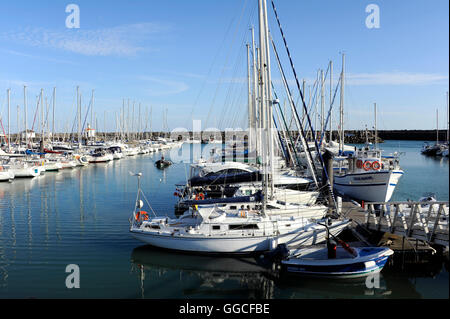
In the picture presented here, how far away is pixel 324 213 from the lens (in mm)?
23000

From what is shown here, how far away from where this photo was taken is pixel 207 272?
17984 millimetres

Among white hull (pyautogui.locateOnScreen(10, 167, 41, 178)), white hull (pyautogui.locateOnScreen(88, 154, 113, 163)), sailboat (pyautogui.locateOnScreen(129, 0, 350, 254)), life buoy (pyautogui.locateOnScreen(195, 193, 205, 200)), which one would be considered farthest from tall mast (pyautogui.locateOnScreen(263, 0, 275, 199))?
white hull (pyautogui.locateOnScreen(88, 154, 113, 163))

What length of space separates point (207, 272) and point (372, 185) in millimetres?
19299

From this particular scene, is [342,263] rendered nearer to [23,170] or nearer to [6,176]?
[6,176]

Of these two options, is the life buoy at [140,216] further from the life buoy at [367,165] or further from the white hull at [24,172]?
the white hull at [24,172]

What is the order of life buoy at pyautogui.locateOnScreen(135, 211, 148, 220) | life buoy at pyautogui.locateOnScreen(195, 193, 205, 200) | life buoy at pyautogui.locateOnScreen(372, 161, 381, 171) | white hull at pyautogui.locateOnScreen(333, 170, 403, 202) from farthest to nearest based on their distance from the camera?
1. life buoy at pyautogui.locateOnScreen(372, 161, 381, 171)
2. white hull at pyautogui.locateOnScreen(333, 170, 403, 202)
3. life buoy at pyautogui.locateOnScreen(195, 193, 205, 200)
4. life buoy at pyautogui.locateOnScreen(135, 211, 148, 220)

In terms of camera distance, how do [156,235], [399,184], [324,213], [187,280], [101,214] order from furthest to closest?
[399,184], [101,214], [324,213], [156,235], [187,280]

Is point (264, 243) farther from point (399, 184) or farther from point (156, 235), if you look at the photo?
point (399, 184)

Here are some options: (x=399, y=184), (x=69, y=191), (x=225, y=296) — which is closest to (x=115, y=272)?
(x=225, y=296)

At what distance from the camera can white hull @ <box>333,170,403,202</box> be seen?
31328mm

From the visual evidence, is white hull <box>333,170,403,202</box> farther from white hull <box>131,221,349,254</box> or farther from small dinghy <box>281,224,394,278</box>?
small dinghy <box>281,224,394,278</box>

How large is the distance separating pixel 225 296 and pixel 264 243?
446 cm

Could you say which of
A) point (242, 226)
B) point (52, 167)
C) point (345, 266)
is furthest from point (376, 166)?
point (52, 167)

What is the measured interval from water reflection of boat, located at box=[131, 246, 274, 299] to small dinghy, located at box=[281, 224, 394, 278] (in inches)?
57.7
